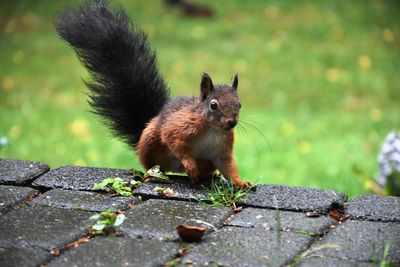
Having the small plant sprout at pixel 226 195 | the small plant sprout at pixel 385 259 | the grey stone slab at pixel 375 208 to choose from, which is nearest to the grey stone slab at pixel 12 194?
the small plant sprout at pixel 226 195

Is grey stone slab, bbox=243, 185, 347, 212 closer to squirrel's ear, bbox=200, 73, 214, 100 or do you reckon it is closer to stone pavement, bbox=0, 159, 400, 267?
stone pavement, bbox=0, 159, 400, 267

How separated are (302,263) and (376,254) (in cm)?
26

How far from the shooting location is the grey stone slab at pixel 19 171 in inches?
127

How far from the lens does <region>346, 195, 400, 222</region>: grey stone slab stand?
2827mm

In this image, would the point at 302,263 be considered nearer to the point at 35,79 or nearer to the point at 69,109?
the point at 69,109

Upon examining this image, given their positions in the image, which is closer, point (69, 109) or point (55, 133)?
point (55, 133)

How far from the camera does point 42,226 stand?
2672 mm

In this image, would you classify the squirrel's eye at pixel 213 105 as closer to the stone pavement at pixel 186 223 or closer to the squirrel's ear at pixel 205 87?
the squirrel's ear at pixel 205 87

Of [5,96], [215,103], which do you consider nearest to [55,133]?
[5,96]

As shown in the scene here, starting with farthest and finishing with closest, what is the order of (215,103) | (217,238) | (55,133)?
(55,133) < (215,103) < (217,238)

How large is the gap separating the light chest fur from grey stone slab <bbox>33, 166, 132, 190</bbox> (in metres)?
0.36

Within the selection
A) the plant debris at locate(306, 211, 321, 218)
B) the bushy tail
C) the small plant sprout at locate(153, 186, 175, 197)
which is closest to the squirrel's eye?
the small plant sprout at locate(153, 186, 175, 197)

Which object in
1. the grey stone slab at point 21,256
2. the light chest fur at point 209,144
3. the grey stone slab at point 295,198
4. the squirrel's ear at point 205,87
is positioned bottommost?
the grey stone slab at point 21,256

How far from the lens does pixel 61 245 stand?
8.24 feet
